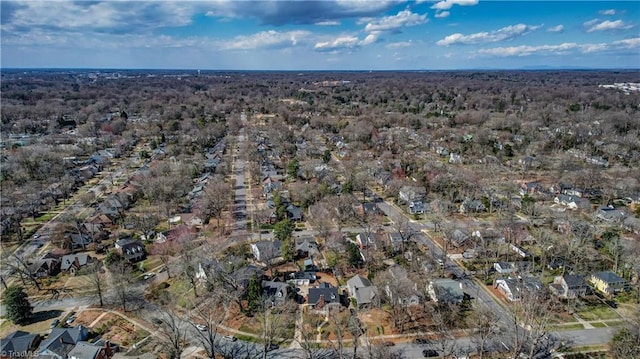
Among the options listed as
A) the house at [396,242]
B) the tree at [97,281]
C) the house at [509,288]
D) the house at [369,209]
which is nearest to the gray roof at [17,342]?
the tree at [97,281]

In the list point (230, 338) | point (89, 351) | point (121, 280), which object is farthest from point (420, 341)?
point (121, 280)

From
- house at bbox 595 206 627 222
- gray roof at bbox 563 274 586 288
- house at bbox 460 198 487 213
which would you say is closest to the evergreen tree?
gray roof at bbox 563 274 586 288

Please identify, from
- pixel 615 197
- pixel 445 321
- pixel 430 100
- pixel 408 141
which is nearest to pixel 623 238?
pixel 615 197

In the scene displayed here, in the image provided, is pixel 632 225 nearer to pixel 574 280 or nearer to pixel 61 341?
pixel 574 280

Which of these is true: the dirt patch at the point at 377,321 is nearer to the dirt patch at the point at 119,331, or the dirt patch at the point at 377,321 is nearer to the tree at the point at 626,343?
the tree at the point at 626,343

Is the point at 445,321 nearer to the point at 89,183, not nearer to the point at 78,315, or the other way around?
the point at 78,315

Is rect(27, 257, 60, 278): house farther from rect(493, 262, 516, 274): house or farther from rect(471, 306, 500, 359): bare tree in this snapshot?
rect(493, 262, 516, 274): house
